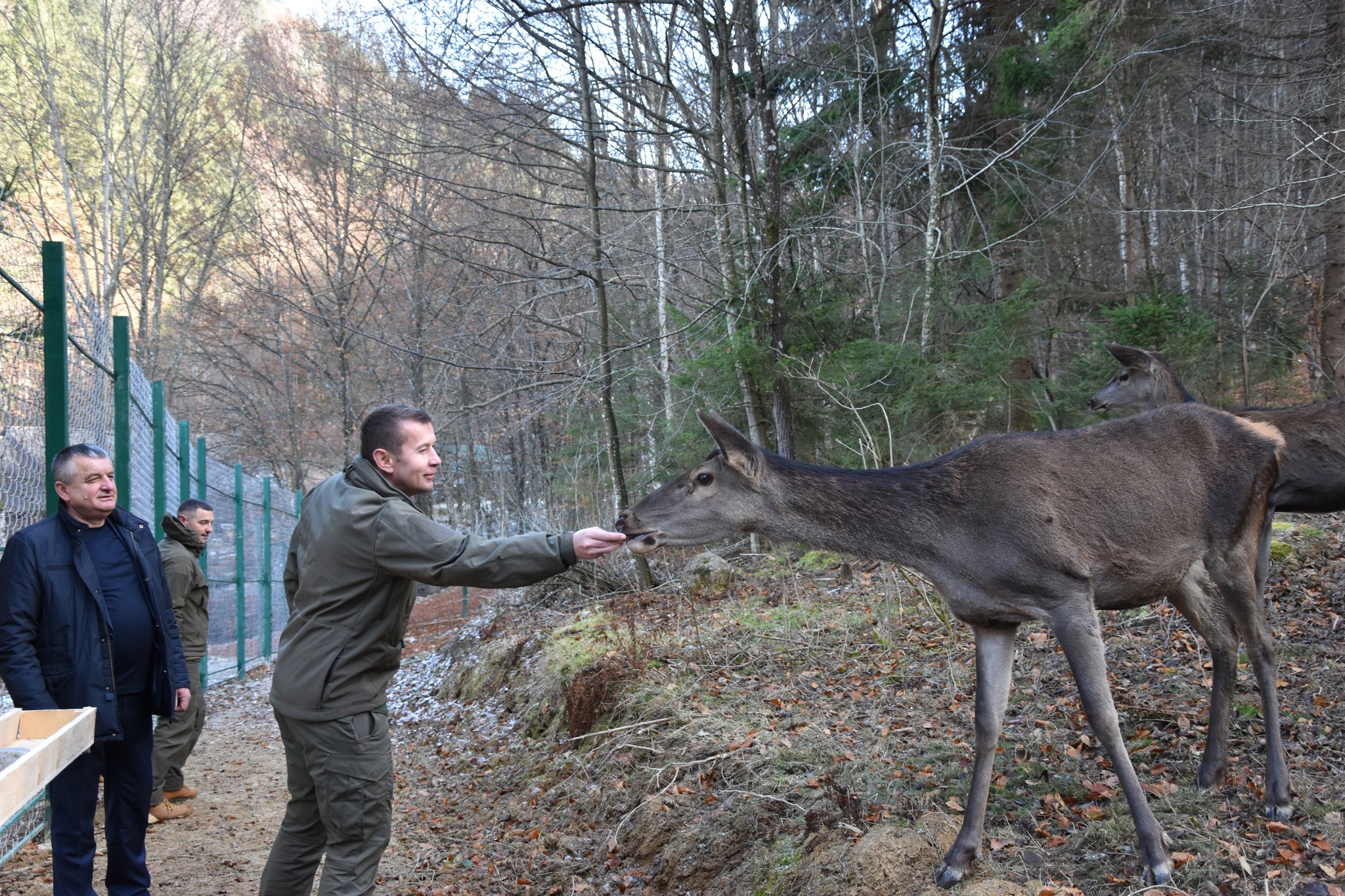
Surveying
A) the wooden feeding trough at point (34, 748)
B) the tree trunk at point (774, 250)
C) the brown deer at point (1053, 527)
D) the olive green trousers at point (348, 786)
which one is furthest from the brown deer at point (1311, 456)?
the wooden feeding trough at point (34, 748)

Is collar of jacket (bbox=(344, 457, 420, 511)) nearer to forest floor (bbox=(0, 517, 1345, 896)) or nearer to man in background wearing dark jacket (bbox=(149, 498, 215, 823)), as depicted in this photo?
forest floor (bbox=(0, 517, 1345, 896))

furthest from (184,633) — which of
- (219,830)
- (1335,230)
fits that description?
(1335,230)

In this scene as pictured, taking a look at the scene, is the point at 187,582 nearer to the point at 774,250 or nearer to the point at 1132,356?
the point at 774,250

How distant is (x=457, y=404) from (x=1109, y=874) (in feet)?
75.8

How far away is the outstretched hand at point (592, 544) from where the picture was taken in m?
4.21

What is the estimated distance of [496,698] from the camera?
11.3 meters

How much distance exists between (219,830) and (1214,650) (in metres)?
7.28

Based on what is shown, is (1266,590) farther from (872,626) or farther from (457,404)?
(457,404)

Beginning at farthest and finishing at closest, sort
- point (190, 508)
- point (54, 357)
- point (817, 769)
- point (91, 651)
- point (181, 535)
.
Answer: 1. point (190, 508)
2. point (181, 535)
3. point (54, 357)
4. point (817, 769)
5. point (91, 651)

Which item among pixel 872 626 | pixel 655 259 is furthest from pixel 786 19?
pixel 872 626

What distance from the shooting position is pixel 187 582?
7.96 metres

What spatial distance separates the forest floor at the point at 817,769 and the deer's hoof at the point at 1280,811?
54 millimetres

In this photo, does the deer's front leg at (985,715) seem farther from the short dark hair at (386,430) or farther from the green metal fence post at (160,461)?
the green metal fence post at (160,461)

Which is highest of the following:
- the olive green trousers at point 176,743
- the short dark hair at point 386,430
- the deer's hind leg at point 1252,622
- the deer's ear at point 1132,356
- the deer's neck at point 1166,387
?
the deer's ear at point 1132,356
